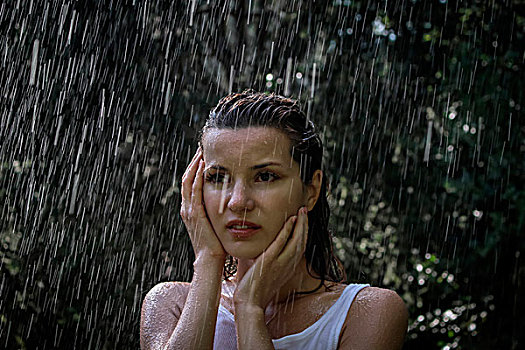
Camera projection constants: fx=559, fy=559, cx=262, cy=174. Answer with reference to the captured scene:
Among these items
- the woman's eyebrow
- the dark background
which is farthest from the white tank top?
the dark background

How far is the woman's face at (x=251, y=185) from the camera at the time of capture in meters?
1.76

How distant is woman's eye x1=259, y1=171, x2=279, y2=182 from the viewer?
5.85 feet

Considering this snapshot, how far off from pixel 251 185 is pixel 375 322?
1.85 ft

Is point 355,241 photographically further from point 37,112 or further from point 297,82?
point 37,112

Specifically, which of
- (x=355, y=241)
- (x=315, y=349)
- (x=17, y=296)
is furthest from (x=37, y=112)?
(x=315, y=349)

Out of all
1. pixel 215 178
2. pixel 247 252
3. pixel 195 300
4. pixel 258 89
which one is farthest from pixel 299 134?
pixel 258 89

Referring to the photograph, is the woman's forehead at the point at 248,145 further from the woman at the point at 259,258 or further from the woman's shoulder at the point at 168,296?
the woman's shoulder at the point at 168,296

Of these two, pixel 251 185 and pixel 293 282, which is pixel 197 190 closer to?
pixel 251 185

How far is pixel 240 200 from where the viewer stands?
68.4 inches

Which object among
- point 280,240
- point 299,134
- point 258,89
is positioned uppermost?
point 258,89

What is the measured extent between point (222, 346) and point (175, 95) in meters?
2.63

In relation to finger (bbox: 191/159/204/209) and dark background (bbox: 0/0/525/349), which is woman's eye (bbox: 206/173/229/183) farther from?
dark background (bbox: 0/0/525/349)

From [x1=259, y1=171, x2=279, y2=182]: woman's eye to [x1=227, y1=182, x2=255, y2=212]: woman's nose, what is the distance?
0.22ft

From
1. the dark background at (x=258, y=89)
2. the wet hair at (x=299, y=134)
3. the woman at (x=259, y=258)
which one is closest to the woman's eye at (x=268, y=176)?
the woman at (x=259, y=258)
